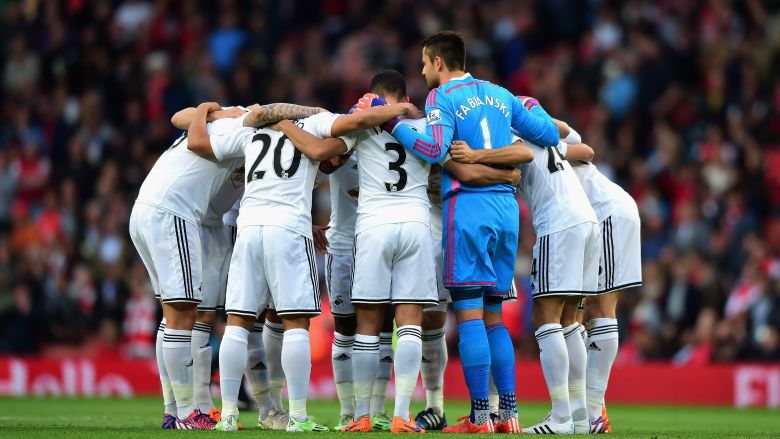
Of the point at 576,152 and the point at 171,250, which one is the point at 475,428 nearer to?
the point at 576,152

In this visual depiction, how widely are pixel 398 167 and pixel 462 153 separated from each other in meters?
0.50

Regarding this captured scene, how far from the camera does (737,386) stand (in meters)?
16.9

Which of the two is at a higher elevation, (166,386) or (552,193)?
(552,193)

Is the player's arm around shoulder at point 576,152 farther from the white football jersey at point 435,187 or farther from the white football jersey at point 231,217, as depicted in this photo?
the white football jersey at point 231,217

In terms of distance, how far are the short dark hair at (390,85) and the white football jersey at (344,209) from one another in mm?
621

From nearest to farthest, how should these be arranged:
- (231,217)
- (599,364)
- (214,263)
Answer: (599,364) → (214,263) → (231,217)

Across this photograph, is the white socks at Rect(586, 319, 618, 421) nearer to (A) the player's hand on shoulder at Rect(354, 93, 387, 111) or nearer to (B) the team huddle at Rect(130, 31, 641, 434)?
(B) the team huddle at Rect(130, 31, 641, 434)

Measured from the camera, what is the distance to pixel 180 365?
10.2m

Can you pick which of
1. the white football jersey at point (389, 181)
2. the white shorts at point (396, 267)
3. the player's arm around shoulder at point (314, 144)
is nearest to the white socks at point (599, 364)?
the white shorts at point (396, 267)

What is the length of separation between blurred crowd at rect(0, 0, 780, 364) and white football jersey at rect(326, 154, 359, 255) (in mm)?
8311

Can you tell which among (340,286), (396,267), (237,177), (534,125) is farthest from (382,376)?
(534,125)

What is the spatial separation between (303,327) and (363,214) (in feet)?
3.23

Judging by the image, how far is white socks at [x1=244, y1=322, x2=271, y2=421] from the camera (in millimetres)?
10578

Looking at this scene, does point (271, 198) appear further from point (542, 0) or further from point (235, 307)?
point (542, 0)
